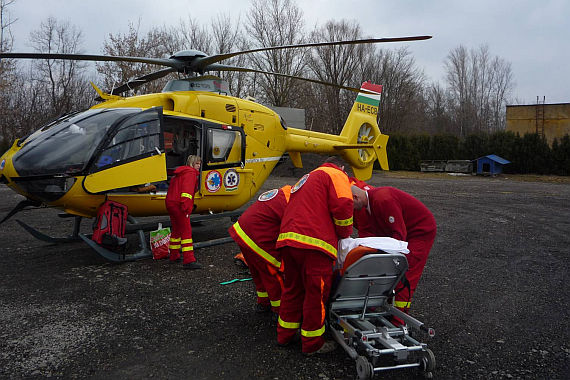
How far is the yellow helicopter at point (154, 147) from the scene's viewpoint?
203 inches

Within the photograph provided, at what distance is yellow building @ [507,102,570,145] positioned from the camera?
2970cm

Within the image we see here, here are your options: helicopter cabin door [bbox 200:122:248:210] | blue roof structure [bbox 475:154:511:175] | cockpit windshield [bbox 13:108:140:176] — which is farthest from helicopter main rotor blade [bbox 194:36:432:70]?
blue roof structure [bbox 475:154:511:175]

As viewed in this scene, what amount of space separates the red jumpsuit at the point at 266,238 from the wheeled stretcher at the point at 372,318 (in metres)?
0.69

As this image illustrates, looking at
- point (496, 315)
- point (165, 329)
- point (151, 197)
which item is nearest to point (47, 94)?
point (151, 197)

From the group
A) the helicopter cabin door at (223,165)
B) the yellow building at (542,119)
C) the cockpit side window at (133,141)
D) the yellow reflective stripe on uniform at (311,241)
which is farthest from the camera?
the yellow building at (542,119)

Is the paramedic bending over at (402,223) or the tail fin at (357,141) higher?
the tail fin at (357,141)

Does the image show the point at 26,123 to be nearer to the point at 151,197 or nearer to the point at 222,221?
the point at 222,221

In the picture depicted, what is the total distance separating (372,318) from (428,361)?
0.58 m

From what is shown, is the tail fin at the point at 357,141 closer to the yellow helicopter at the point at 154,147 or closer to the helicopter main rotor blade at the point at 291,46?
the yellow helicopter at the point at 154,147

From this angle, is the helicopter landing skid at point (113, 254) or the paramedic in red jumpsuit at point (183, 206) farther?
the paramedic in red jumpsuit at point (183, 206)

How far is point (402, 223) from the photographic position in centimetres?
349

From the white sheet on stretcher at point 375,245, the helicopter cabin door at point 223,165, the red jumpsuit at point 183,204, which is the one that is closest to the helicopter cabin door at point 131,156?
the red jumpsuit at point 183,204

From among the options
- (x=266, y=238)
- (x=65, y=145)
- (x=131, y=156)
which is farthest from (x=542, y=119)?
(x=65, y=145)

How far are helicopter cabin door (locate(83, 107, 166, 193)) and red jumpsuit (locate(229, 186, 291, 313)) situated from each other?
7.91 ft
